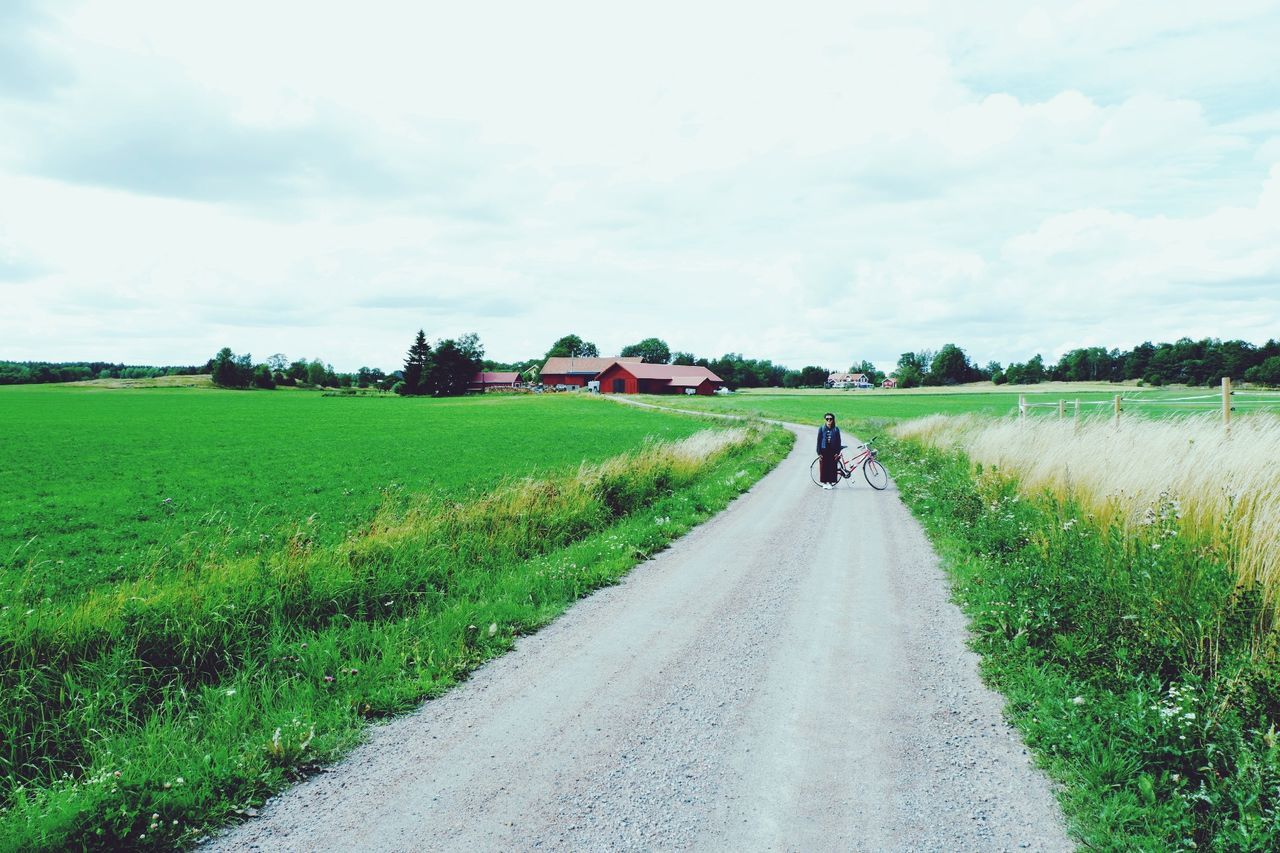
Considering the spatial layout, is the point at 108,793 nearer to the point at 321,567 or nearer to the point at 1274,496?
the point at 321,567

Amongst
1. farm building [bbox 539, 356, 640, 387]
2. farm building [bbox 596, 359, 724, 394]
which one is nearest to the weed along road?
farm building [bbox 596, 359, 724, 394]

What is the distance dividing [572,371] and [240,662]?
5107 inches

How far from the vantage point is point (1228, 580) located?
18.4 ft

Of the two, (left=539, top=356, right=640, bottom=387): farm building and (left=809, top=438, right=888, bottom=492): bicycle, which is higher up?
(left=539, top=356, right=640, bottom=387): farm building

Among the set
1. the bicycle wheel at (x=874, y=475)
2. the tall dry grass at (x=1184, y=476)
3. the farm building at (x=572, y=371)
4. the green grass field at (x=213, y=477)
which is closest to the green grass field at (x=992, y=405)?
the tall dry grass at (x=1184, y=476)

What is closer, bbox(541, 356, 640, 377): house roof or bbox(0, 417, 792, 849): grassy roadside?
bbox(0, 417, 792, 849): grassy roadside

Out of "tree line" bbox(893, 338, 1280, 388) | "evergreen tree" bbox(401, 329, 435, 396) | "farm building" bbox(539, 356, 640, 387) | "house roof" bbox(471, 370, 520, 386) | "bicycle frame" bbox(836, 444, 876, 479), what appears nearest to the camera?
"bicycle frame" bbox(836, 444, 876, 479)

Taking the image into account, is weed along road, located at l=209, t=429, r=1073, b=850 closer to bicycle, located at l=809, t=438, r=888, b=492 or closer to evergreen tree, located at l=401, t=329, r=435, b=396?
bicycle, located at l=809, t=438, r=888, b=492

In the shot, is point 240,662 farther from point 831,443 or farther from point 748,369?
point 748,369

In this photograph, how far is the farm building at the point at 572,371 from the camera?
13400 centimetres

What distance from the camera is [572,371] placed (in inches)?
5320

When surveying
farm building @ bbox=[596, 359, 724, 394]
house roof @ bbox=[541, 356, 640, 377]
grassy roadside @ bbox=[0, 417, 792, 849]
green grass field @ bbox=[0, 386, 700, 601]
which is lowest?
green grass field @ bbox=[0, 386, 700, 601]

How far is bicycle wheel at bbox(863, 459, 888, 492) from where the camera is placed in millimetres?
17750

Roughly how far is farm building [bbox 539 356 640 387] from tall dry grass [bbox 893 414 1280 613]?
397 ft
